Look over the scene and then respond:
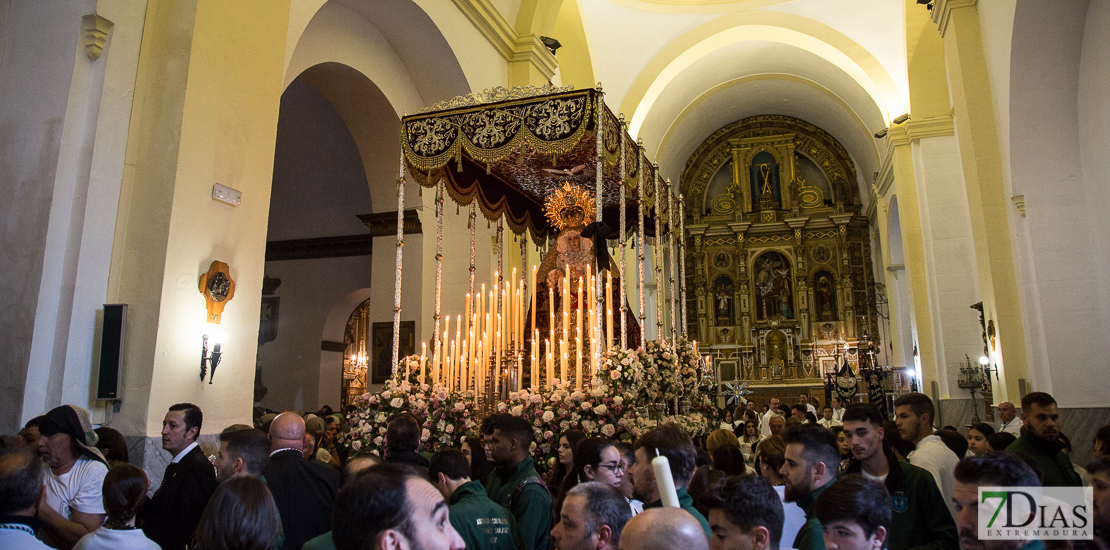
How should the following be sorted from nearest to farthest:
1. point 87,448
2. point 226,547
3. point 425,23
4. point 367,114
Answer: point 226,547 → point 87,448 → point 425,23 → point 367,114

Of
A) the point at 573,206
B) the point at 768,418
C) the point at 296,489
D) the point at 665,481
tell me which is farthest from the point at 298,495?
the point at 768,418

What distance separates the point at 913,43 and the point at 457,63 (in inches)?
343

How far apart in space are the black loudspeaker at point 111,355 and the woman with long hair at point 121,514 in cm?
327

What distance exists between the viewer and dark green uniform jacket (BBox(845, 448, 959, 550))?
3076 mm

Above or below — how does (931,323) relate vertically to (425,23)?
below

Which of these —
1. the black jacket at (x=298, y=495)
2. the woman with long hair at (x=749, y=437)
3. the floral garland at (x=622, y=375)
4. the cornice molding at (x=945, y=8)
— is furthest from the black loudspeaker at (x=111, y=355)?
the cornice molding at (x=945, y=8)

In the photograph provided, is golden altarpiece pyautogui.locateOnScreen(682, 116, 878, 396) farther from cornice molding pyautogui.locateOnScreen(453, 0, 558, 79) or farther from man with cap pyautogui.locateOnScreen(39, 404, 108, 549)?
man with cap pyautogui.locateOnScreen(39, 404, 108, 549)

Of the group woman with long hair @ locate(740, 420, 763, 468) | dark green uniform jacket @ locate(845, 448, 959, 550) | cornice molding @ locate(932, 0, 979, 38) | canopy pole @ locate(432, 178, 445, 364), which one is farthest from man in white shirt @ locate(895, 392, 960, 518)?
cornice molding @ locate(932, 0, 979, 38)

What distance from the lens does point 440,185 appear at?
8375 mm

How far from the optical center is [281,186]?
15461 millimetres

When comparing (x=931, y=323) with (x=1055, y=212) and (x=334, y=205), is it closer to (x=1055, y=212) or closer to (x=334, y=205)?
(x=1055, y=212)

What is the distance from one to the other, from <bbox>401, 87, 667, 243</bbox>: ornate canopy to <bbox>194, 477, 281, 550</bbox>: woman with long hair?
5.26 m

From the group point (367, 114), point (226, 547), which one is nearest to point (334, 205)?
point (367, 114)

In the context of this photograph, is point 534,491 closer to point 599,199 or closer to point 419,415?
point 419,415
